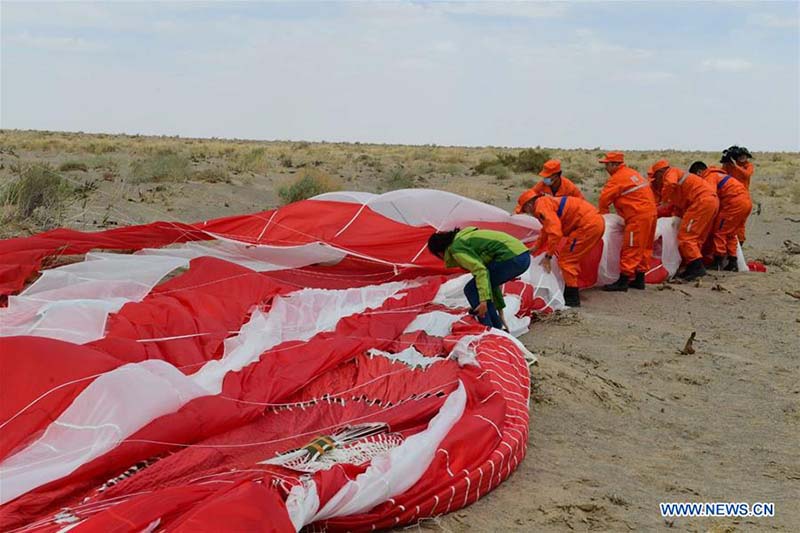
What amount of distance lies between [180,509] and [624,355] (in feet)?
15.2

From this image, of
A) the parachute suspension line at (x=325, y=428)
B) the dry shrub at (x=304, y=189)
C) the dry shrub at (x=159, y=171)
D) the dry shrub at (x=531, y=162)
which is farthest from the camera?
the dry shrub at (x=531, y=162)

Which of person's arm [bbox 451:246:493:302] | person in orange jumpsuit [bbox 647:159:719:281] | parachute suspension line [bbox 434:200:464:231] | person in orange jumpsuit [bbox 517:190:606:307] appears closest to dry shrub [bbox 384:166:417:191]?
person in orange jumpsuit [bbox 647:159:719:281]

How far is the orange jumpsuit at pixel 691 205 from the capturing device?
9.59 m

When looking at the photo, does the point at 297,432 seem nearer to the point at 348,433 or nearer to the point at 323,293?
the point at 348,433

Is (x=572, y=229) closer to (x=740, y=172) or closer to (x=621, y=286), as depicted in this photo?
(x=621, y=286)

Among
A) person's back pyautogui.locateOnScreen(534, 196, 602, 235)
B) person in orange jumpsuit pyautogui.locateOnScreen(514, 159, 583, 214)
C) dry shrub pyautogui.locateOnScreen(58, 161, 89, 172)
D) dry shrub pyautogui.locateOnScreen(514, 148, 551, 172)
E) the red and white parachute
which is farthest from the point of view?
dry shrub pyautogui.locateOnScreen(514, 148, 551, 172)

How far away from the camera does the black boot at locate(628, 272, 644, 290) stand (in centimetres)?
922

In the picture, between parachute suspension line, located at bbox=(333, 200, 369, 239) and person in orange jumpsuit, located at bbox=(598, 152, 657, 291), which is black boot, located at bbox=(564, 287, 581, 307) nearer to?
person in orange jumpsuit, located at bbox=(598, 152, 657, 291)

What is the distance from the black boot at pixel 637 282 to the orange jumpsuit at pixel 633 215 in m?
0.07

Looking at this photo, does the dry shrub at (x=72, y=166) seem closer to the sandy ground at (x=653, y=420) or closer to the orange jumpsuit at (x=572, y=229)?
the orange jumpsuit at (x=572, y=229)

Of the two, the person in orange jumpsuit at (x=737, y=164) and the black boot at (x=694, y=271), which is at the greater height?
the person in orange jumpsuit at (x=737, y=164)

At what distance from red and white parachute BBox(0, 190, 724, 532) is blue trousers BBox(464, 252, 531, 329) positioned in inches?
9.1

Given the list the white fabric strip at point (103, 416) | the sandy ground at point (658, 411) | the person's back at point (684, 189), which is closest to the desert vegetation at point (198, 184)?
the sandy ground at point (658, 411)

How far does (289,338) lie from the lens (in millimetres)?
5367
